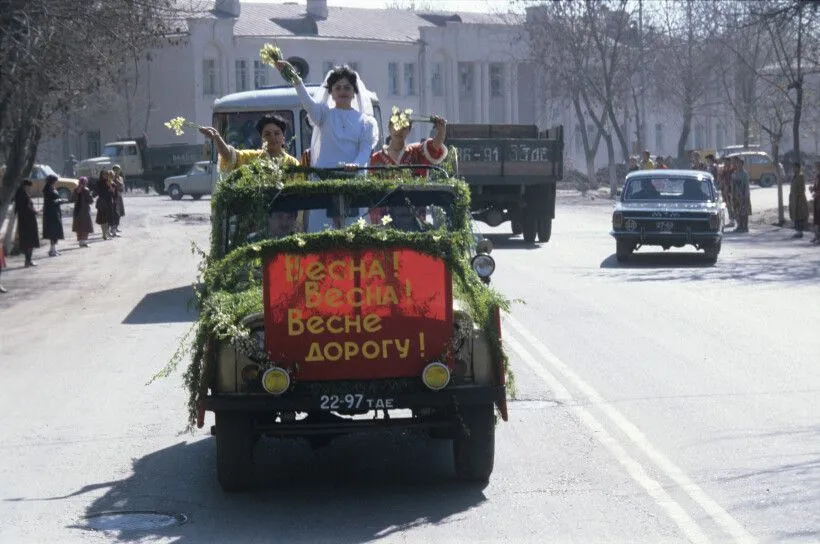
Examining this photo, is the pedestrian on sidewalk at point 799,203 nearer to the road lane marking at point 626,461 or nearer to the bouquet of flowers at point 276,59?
the road lane marking at point 626,461

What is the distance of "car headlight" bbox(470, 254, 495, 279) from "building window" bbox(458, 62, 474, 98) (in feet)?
271

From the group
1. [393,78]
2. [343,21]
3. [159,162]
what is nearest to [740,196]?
[159,162]

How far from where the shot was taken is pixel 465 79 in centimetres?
9088

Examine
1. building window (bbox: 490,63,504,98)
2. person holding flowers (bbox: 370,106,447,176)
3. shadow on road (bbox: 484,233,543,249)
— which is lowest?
shadow on road (bbox: 484,233,543,249)

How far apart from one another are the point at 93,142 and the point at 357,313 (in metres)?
79.6

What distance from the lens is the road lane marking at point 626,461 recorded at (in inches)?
275

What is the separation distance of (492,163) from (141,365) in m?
16.1

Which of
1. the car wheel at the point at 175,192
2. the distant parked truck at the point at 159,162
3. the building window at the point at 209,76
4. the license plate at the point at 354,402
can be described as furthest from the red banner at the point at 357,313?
the building window at the point at 209,76

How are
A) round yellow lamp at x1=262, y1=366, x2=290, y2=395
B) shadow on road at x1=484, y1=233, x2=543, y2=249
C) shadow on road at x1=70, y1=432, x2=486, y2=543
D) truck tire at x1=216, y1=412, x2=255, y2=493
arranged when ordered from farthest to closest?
shadow on road at x1=484, y1=233, x2=543, y2=249, truck tire at x1=216, y1=412, x2=255, y2=493, round yellow lamp at x1=262, y1=366, x2=290, y2=395, shadow on road at x1=70, y1=432, x2=486, y2=543

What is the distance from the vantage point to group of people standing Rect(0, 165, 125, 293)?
27.8m

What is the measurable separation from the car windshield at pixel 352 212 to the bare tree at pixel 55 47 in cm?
1338

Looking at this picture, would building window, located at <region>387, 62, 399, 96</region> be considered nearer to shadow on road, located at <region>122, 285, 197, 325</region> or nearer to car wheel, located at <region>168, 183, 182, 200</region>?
car wheel, located at <region>168, 183, 182, 200</region>

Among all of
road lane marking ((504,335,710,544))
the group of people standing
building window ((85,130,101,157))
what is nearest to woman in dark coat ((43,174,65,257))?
the group of people standing

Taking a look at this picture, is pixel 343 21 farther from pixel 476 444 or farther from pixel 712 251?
pixel 476 444
